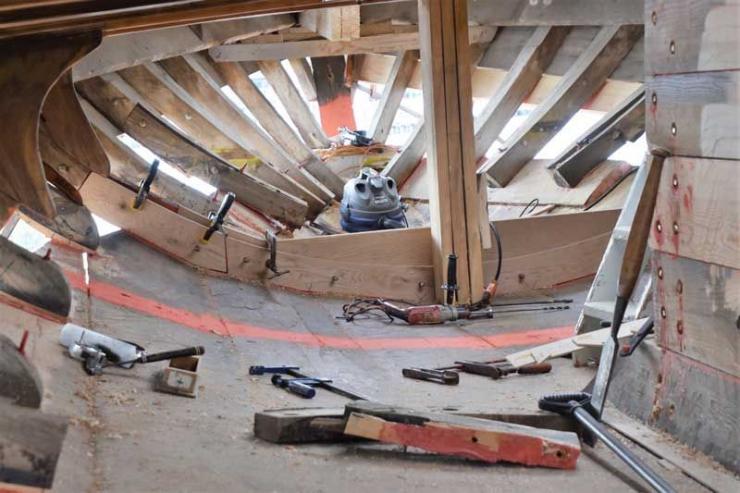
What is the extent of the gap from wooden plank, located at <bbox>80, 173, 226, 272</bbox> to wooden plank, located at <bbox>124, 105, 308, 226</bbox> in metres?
1.13

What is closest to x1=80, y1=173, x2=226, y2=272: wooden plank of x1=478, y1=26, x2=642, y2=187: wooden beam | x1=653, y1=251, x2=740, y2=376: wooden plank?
x1=478, y1=26, x2=642, y2=187: wooden beam

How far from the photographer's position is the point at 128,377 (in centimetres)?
361

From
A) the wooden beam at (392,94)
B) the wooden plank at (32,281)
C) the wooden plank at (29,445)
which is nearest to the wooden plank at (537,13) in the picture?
the wooden beam at (392,94)

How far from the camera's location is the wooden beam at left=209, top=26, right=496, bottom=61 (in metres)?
8.53

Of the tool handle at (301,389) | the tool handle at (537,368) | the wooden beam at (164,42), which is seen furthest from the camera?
the wooden beam at (164,42)

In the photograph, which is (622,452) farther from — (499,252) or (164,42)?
(164,42)

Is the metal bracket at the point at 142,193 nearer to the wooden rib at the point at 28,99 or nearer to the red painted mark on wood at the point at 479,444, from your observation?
the wooden rib at the point at 28,99

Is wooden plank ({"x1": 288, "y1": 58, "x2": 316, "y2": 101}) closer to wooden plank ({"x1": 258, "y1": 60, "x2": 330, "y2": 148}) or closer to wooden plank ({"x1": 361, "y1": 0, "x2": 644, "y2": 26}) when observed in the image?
wooden plank ({"x1": 258, "y1": 60, "x2": 330, "y2": 148})

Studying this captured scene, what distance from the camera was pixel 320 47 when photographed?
859cm

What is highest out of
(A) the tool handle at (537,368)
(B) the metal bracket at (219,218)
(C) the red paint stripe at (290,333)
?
(B) the metal bracket at (219,218)

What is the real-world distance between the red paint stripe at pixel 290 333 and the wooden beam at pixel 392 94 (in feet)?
12.9

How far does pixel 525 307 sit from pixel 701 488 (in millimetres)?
3162

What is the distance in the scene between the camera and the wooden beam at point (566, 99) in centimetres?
746

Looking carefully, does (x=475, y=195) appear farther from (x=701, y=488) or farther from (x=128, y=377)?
(x=701, y=488)
